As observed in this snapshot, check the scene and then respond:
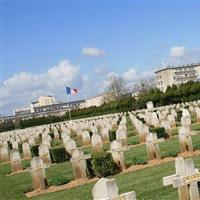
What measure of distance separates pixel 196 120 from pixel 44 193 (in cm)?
1817

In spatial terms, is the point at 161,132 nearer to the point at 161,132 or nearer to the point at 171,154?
the point at 161,132

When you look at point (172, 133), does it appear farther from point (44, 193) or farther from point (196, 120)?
point (44, 193)

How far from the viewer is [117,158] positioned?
15.5 meters

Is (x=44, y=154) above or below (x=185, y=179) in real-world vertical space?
above

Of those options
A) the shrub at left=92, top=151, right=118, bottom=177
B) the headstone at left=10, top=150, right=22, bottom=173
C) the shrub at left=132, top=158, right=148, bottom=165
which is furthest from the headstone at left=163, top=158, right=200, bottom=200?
the headstone at left=10, top=150, right=22, bottom=173

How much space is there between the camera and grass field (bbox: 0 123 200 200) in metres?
10.2

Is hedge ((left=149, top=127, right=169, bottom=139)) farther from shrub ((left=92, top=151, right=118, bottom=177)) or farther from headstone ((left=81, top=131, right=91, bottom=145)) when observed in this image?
shrub ((left=92, top=151, right=118, bottom=177))

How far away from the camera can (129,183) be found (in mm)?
12023

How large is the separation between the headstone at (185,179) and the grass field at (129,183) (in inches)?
87.6

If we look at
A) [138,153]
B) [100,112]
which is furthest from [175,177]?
[100,112]

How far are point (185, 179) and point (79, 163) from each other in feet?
27.5

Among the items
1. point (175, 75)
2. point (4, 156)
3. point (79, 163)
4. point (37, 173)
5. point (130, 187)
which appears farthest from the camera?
point (175, 75)

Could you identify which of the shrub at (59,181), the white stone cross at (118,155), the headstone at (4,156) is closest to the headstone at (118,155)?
the white stone cross at (118,155)

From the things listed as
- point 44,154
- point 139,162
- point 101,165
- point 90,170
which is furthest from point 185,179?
point 44,154
